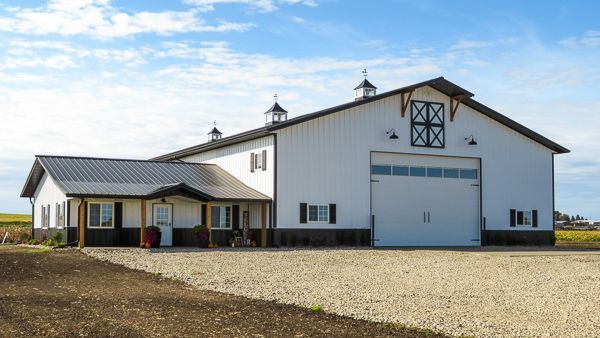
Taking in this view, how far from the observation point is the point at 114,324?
10.8 metres

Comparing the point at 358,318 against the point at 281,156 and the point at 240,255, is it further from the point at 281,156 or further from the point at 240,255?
the point at 281,156

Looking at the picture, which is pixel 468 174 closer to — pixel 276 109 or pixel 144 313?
pixel 276 109

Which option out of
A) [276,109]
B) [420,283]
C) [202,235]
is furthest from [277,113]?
[420,283]

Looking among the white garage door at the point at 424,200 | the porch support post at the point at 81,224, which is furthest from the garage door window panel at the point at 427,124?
the porch support post at the point at 81,224

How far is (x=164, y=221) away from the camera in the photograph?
105 ft

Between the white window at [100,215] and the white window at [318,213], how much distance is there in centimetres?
799

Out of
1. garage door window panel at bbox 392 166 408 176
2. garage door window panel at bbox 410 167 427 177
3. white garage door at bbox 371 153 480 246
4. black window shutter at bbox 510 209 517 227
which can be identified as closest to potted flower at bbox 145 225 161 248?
white garage door at bbox 371 153 480 246

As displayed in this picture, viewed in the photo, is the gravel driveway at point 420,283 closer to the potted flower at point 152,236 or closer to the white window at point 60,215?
the potted flower at point 152,236

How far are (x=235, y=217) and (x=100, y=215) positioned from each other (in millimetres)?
5786

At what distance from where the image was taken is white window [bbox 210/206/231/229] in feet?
108

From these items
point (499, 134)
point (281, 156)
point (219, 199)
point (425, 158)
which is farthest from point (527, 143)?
point (219, 199)

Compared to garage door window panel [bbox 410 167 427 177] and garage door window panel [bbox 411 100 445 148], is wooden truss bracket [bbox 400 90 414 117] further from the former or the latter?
garage door window panel [bbox 410 167 427 177]

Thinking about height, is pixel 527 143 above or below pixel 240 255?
above

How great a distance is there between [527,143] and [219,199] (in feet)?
53.2
